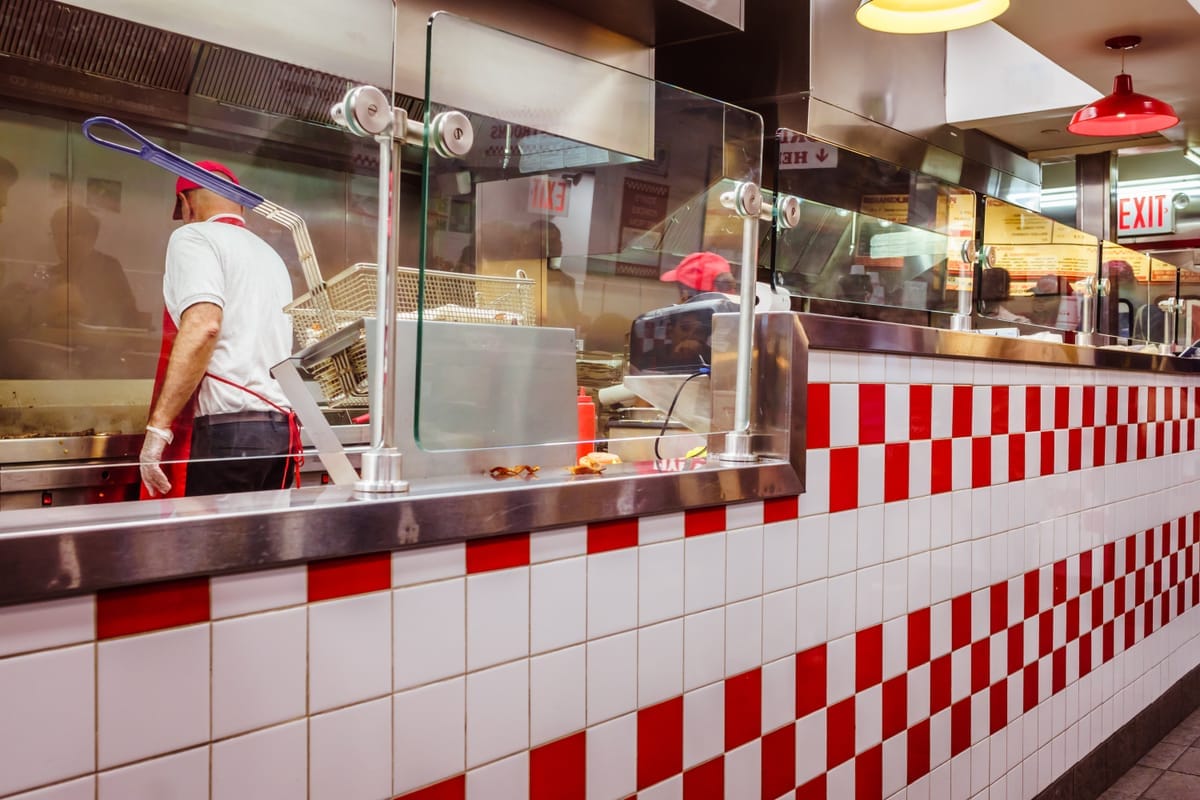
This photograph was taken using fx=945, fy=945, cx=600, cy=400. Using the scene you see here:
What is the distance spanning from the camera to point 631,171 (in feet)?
4.69

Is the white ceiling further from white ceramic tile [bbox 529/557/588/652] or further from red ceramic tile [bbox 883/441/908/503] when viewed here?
white ceramic tile [bbox 529/557/588/652]

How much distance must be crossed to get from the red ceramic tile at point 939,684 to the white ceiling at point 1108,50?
9.13 feet

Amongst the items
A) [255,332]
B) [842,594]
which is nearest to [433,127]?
[842,594]

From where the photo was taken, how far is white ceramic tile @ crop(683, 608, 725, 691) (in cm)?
152

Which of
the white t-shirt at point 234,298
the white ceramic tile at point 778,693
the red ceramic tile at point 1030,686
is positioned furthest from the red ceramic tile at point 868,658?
the white t-shirt at point 234,298

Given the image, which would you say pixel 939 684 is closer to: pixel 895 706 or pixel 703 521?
pixel 895 706

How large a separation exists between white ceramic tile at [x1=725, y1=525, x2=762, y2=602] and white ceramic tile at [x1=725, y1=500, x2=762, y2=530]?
1cm

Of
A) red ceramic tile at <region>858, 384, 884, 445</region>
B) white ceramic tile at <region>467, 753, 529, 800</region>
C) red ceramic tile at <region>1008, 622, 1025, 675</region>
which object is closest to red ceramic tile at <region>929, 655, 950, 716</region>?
red ceramic tile at <region>1008, 622, 1025, 675</region>

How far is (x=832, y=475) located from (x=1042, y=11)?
292cm

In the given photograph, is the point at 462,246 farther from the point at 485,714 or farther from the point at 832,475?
the point at 832,475

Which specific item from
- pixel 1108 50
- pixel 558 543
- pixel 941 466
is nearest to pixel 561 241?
pixel 558 543

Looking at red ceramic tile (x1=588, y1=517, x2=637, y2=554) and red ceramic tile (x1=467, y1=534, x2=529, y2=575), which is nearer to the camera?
red ceramic tile (x1=467, y1=534, x2=529, y2=575)

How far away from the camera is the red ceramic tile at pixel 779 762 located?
1661mm

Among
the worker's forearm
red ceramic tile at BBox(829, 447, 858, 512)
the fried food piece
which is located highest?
the worker's forearm
